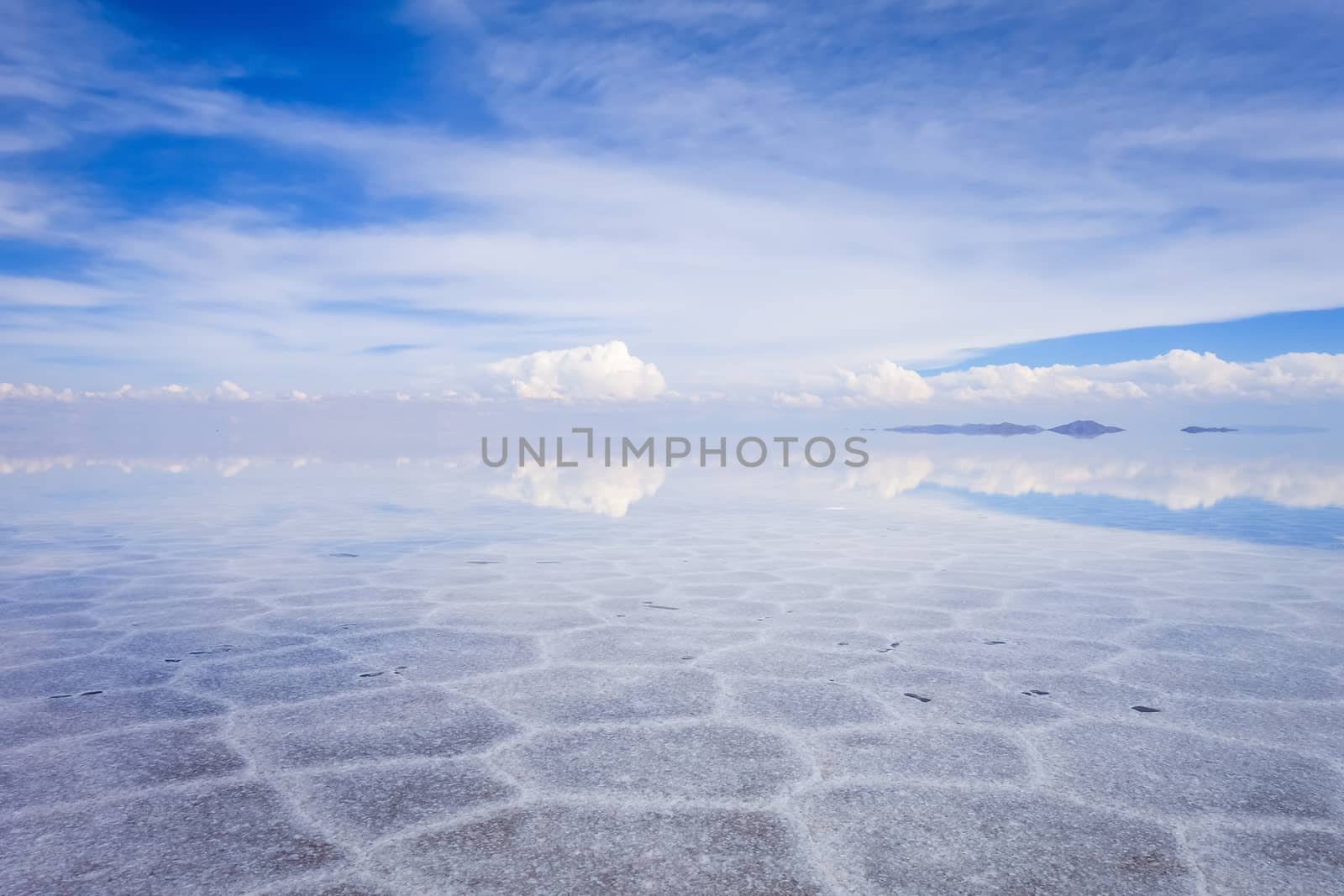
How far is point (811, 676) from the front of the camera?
161 inches

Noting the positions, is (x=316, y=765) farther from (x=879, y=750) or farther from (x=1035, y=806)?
(x=1035, y=806)

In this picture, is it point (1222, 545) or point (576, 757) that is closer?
point (576, 757)

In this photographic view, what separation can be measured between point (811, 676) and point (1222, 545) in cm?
659

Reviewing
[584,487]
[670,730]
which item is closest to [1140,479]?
[584,487]

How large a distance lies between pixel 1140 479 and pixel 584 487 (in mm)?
12445

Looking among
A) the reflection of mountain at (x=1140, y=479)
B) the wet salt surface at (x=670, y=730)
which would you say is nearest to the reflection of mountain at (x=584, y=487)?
the reflection of mountain at (x=1140, y=479)

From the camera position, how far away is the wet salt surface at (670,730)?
7.98ft

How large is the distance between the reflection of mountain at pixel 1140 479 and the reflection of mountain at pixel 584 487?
4396mm

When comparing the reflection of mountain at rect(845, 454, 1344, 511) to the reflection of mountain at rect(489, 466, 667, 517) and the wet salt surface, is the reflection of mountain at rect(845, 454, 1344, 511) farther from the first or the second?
the wet salt surface

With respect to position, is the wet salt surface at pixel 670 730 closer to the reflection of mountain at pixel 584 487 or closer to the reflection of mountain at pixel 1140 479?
the reflection of mountain at pixel 584 487

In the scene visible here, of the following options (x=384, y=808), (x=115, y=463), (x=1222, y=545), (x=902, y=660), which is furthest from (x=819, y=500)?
(x=115, y=463)

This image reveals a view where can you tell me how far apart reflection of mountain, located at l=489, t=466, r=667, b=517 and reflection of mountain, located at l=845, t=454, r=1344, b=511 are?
4396mm

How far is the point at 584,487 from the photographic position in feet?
51.3

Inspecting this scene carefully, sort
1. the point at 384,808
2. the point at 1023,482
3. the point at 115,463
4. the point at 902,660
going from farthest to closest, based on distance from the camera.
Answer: the point at 115,463 < the point at 1023,482 < the point at 902,660 < the point at 384,808
